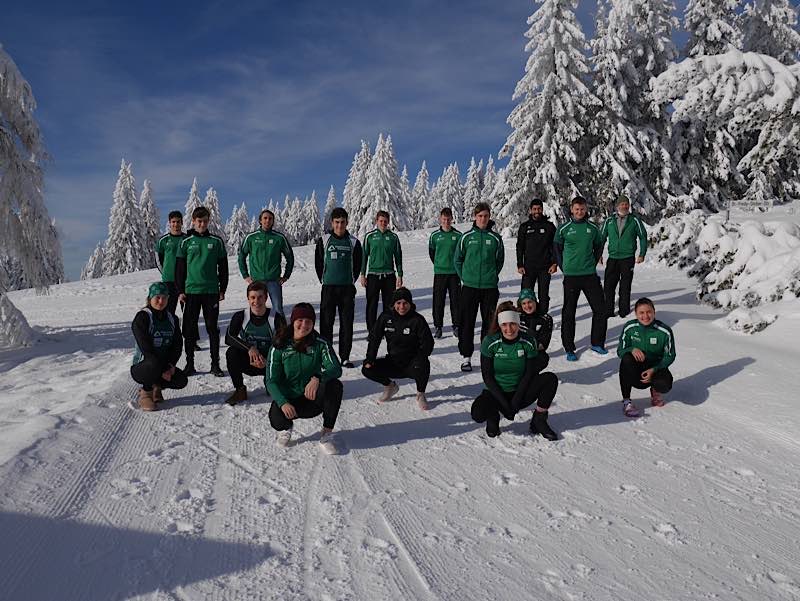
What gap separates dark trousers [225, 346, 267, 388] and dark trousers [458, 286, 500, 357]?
A: 9.51 feet

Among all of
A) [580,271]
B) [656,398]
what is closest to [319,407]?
[656,398]

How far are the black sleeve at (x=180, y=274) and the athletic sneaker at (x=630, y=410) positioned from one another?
19.5 ft

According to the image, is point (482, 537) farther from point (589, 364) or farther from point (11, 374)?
point (11, 374)

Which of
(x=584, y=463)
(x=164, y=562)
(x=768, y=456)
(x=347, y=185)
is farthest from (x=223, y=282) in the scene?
(x=347, y=185)

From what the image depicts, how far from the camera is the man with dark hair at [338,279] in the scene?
24.8 ft

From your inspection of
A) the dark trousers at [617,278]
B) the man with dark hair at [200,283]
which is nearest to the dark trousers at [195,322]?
the man with dark hair at [200,283]

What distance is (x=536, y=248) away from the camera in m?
8.66

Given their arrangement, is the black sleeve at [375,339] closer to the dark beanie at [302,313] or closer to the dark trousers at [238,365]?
the dark trousers at [238,365]

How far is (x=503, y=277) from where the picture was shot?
63.0ft

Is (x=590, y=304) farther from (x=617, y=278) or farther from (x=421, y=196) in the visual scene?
(x=421, y=196)

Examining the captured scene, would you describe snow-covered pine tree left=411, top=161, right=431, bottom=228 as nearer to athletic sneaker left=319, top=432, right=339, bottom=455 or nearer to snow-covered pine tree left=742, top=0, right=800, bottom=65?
snow-covered pine tree left=742, top=0, right=800, bottom=65

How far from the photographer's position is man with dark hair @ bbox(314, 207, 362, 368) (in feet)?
24.8

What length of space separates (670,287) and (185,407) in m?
13.9

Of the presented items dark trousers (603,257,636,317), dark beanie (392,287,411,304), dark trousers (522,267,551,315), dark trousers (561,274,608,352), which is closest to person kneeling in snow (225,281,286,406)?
dark beanie (392,287,411,304)
